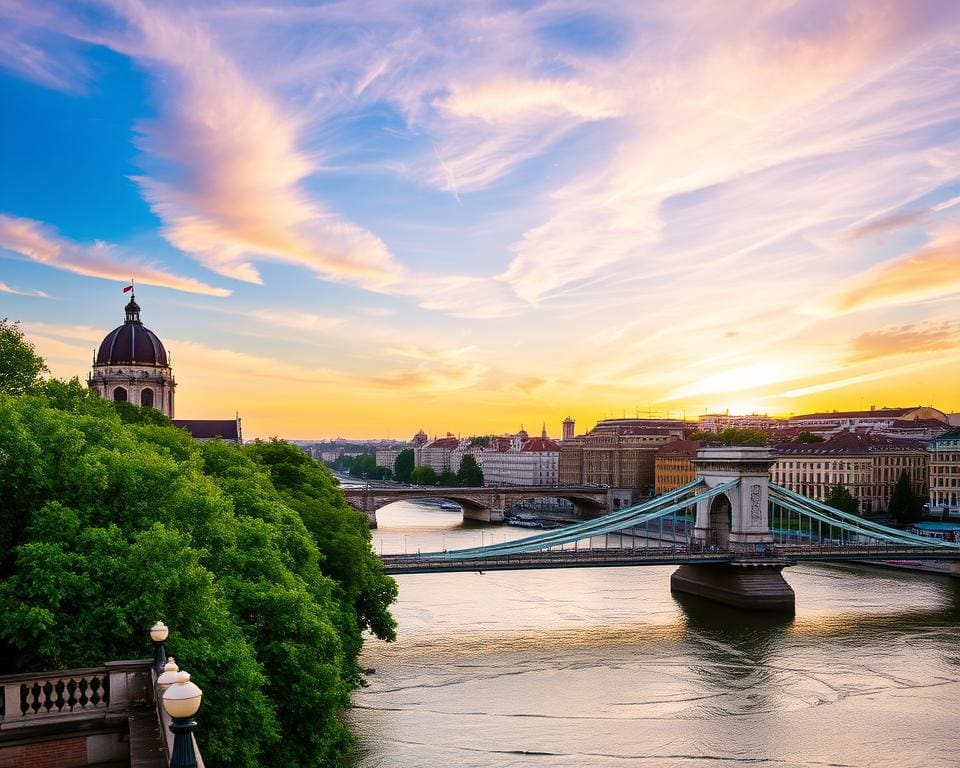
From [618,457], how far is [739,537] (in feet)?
215

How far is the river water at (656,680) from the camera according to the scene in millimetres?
23672

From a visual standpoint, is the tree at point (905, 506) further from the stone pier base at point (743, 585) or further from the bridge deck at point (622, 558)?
the stone pier base at point (743, 585)

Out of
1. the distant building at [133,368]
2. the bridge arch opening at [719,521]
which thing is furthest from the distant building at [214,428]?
the bridge arch opening at [719,521]

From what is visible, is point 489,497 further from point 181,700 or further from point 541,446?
point 181,700

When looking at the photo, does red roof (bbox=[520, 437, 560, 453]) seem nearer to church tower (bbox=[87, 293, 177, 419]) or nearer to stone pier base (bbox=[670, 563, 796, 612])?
church tower (bbox=[87, 293, 177, 419])

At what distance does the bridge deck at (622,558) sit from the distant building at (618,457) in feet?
171

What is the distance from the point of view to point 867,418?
464 feet

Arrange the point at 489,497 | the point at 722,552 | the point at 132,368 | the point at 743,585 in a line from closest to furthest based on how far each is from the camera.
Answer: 1. the point at 743,585
2. the point at 722,552
3. the point at 132,368
4. the point at 489,497

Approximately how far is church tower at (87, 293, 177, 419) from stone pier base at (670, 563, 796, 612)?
54290 mm

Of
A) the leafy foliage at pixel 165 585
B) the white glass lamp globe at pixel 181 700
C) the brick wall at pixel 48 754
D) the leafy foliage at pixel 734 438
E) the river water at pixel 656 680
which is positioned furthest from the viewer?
the leafy foliage at pixel 734 438

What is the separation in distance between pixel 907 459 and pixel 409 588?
57.0 m

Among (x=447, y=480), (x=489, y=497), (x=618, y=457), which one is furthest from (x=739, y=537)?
(x=447, y=480)

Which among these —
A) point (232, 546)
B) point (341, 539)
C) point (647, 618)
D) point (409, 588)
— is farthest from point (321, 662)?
point (409, 588)

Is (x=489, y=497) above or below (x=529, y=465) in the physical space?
below
